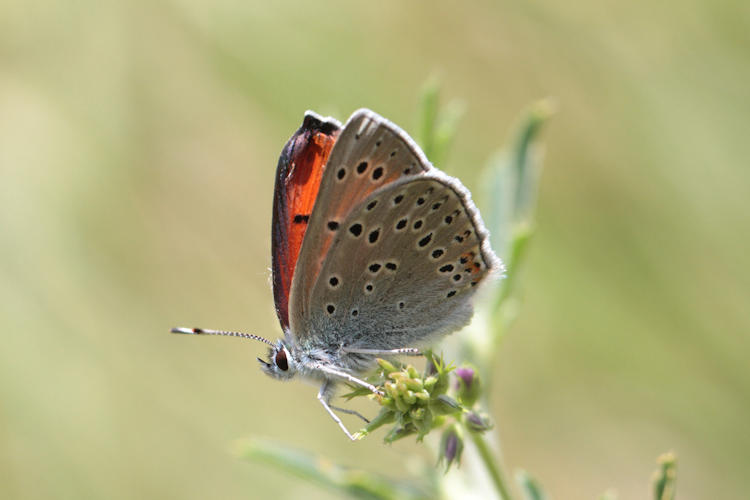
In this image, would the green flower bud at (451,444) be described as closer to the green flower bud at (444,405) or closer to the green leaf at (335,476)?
the green flower bud at (444,405)

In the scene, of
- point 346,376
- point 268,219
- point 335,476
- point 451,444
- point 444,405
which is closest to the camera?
point 444,405

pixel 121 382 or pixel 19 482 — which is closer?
pixel 19 482

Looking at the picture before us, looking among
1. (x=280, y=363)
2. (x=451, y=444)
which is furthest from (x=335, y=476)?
(x=451, y=444)

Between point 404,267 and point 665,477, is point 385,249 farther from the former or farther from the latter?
point 665,477

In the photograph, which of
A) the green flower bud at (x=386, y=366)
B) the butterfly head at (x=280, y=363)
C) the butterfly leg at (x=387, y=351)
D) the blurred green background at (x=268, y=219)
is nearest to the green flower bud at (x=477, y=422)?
the green flower bud at (x=386, y=366)

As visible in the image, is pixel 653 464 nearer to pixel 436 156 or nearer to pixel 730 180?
pixel 730 180

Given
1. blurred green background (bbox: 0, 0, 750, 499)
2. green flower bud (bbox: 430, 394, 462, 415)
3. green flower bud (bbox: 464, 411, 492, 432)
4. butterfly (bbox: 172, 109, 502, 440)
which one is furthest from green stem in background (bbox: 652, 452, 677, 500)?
blurred green background (bbox: 0, 0, 750, 499)

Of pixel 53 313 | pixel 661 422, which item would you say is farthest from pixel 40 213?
pixel 661 422
